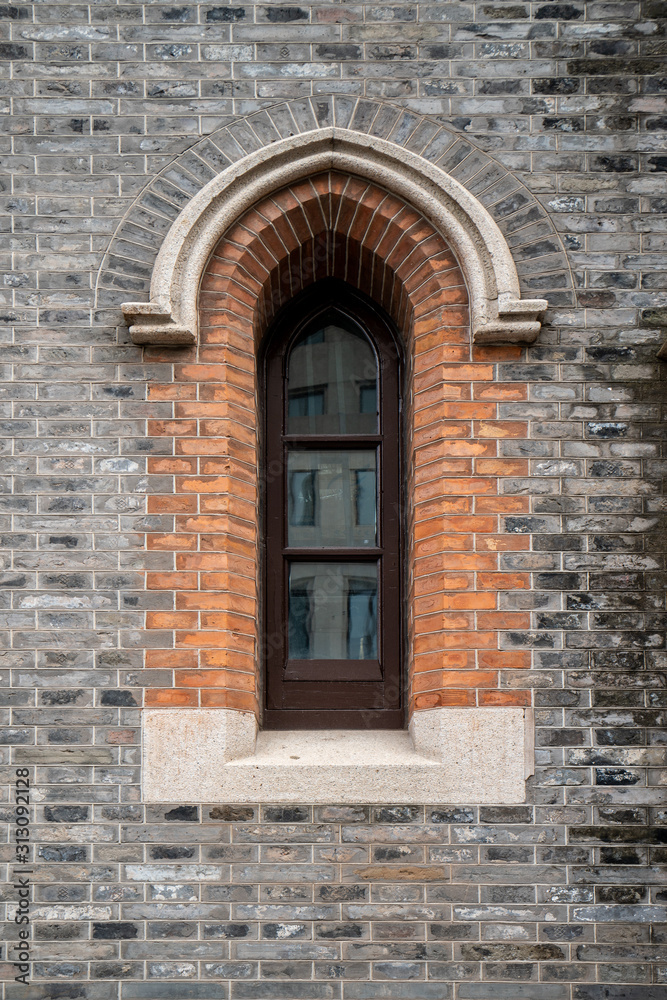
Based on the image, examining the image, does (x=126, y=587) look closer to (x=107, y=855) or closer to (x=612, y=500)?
(x=107, y=855)

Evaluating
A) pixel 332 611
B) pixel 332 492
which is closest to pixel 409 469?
pixel 332 492

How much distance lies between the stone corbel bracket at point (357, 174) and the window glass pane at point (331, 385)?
0.63 meters

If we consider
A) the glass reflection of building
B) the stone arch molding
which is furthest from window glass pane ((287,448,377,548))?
the stone arch molding

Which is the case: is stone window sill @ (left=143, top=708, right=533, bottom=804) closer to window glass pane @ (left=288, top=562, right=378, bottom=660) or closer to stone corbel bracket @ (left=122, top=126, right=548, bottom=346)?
window glass pane @ (left=288, top=562, right=378, bottom=660)

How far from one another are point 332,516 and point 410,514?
0.38 m

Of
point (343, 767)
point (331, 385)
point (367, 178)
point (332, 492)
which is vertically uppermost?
point (367, 178)

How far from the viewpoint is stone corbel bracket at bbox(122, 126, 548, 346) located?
3637 mm

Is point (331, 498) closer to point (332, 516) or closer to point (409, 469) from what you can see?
point (332, 516)

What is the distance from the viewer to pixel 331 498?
407 cm

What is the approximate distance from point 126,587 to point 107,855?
1.06 m

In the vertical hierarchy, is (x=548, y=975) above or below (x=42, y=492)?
below

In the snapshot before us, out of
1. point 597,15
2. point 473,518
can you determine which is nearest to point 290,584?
point 473,518

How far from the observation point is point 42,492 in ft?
11.9

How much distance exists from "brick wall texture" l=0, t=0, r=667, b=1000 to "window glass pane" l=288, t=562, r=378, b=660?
0.32m
